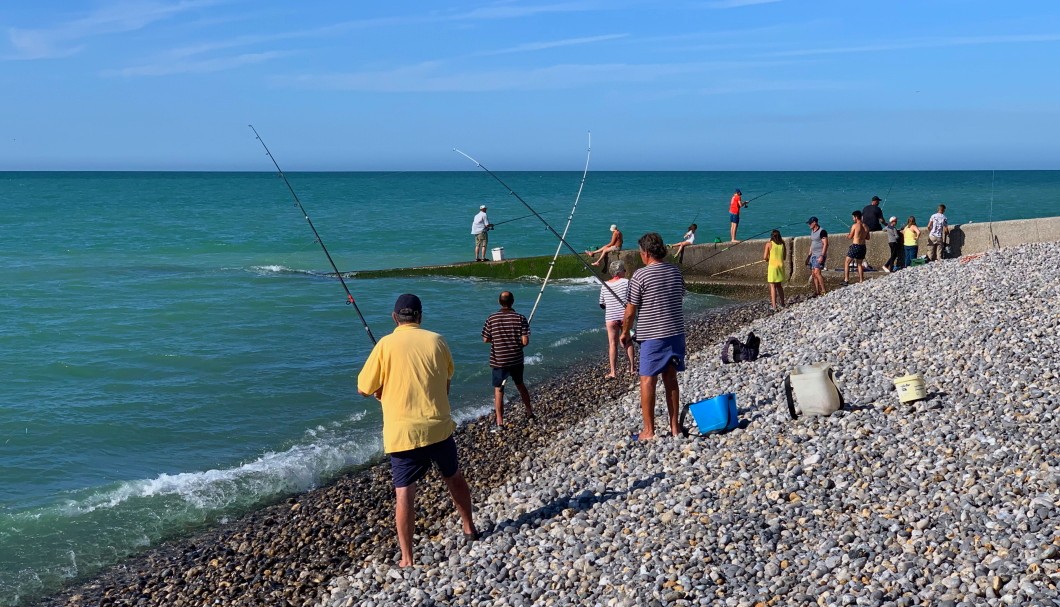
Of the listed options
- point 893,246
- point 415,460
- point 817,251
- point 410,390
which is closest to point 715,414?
point 415,460

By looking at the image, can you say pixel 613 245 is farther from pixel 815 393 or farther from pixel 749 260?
pixel 815 393

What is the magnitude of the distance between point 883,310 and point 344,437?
22.9 ft

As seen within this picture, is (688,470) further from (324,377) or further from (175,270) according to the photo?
(175,270)

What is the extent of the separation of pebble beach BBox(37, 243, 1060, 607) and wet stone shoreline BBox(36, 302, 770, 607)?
0.08 ft

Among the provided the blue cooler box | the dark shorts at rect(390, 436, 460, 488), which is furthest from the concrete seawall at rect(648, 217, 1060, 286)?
the dark shorts at rect(390, 436, 460, 488)

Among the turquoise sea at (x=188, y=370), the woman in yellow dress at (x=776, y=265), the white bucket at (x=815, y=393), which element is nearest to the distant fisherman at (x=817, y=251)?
the woman in yellow dress at (x=776, y=265)

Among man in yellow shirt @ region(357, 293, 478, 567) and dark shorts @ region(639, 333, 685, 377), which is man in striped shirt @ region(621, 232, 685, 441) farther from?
man in yellow shirt @ region(357, 293, 478, 567)

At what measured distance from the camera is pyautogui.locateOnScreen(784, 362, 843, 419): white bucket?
335 inches

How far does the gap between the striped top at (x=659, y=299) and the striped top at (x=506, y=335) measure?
100 inches

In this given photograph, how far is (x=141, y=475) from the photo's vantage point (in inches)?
438

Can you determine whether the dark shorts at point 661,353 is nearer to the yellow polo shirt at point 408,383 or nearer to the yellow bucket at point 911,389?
the yellow bucket at point 911,389

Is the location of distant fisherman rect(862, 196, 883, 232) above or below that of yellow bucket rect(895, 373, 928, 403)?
above

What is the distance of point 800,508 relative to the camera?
674 centimetres

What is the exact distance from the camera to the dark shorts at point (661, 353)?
8.09 metres
